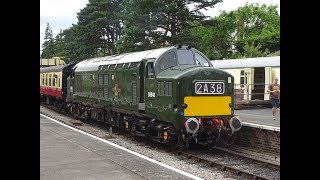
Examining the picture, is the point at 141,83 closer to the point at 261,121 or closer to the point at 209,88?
the point at 209,88

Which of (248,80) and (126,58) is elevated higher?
(126,58)

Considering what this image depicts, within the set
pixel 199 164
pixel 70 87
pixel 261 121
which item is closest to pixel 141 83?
pixel 199 164

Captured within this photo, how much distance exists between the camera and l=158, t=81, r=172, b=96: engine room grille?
12188 millimetres

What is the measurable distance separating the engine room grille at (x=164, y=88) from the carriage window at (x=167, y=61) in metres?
0.60

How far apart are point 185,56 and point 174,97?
2.04 metres

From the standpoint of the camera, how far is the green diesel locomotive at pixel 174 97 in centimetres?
1188

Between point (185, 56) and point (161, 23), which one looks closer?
point (185, 56)

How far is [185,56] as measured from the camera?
13.4 metres

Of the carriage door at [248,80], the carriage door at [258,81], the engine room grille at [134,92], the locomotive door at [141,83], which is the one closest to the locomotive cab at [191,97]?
the locomotive door at [141,83]

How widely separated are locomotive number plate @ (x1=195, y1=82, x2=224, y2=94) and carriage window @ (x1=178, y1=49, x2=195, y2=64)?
1.52m

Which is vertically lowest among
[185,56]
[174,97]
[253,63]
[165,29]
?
[174,97]
